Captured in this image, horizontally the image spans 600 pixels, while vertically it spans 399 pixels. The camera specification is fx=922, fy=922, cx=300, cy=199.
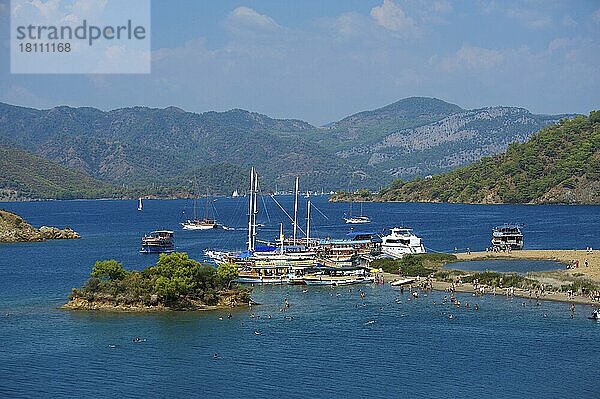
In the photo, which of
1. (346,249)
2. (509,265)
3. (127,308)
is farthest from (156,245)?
(127,308)

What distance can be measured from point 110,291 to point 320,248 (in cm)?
3526

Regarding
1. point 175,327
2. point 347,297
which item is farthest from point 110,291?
point 347,297

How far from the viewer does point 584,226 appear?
551 ft

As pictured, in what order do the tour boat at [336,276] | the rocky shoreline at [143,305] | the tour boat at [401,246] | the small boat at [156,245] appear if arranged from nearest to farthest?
the rocky shoreline at [143,305] < the tour boat at [336,276] < the tour boat at [401,246] < the small boat at [156,245]

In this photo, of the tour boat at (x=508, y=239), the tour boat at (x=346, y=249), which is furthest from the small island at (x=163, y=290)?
the tour boat at (x=508, y=239)

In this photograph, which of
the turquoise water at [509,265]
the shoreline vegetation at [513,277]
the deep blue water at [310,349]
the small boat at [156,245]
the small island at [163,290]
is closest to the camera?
the deep blue water at [310,349]

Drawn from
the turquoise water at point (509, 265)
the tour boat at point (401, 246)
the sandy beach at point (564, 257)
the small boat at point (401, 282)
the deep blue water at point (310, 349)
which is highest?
the tour boat at point (401, 246)

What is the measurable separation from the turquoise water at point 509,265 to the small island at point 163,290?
97.1 ft

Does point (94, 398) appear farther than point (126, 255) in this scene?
No

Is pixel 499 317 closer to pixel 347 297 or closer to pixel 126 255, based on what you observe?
pixel 347 297

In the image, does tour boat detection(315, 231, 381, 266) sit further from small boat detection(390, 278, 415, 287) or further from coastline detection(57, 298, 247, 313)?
coastline detection(57, 298, 247, 313)

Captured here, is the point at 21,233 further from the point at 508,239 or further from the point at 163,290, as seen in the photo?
the point at 163,290

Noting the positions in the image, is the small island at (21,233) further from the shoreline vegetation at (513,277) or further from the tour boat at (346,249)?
the shoreline vegetation at (513,277)

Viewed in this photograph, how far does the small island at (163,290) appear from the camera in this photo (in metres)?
73.6
